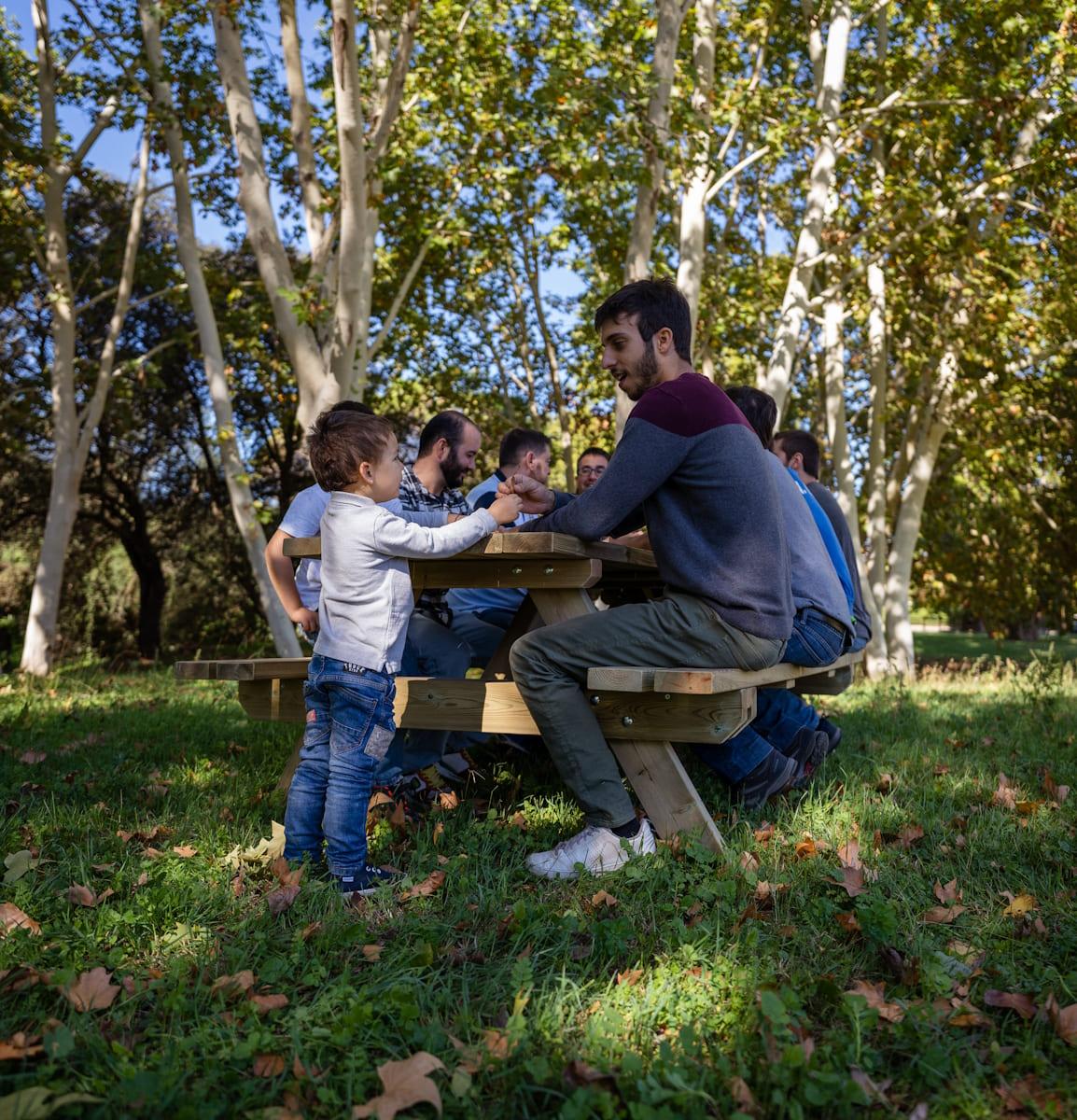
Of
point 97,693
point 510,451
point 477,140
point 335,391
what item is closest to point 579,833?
point 510,451

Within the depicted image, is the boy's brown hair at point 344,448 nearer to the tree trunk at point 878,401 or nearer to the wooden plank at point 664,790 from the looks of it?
the wooden plank at point 664,790

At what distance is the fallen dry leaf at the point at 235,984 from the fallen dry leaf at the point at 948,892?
6.88 ft

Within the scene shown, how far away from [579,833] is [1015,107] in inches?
459

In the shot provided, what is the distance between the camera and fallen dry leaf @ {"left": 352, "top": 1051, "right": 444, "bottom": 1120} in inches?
77.8

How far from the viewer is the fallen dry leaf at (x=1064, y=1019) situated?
229 centimetres

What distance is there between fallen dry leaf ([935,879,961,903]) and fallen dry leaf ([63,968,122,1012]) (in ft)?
7.92

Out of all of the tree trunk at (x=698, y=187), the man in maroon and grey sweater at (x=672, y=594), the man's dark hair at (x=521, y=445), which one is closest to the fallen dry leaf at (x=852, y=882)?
the man in maroon and grey sweater at (x=672, y=594)

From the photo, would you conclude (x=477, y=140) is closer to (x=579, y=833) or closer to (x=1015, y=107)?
(x=1015, y=107)

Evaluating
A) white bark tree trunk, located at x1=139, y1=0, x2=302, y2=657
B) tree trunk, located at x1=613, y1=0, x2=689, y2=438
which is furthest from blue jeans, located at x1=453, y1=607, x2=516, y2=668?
white bark tree trunk, located at x1=139, y1=0, x2=302, y2=657

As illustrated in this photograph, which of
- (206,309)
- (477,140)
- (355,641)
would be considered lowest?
(355,641)

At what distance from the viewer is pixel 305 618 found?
15.2ft

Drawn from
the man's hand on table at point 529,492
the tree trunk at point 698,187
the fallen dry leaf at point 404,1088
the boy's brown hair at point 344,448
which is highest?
the tree trunk at point 698,187

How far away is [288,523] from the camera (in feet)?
15.4

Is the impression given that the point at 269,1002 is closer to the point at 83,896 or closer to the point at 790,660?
the point at 83,896
